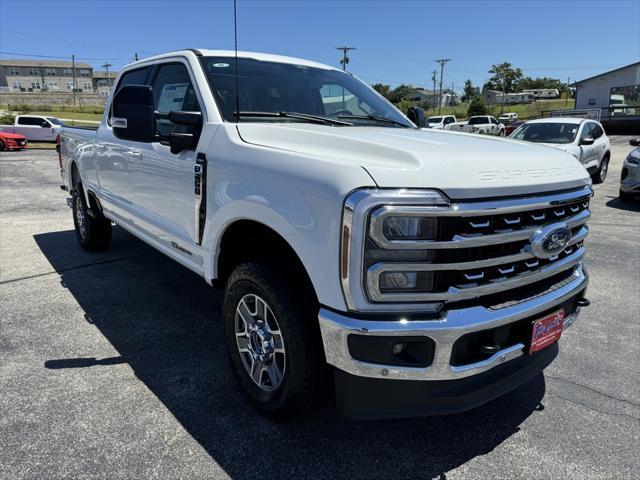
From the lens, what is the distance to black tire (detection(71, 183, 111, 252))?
228 inches

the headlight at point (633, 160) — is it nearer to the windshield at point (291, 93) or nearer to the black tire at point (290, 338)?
the windshield at point (291, 93)

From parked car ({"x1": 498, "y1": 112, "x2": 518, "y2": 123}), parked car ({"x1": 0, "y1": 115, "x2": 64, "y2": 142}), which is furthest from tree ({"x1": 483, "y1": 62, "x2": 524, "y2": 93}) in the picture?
parked car ({"x1": 0, "y1": 115, "x2": 64, "y2": 142})

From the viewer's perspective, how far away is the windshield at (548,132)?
11.7 metres

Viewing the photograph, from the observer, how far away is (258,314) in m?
2.67

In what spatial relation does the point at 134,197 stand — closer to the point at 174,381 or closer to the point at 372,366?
the point at 174,381

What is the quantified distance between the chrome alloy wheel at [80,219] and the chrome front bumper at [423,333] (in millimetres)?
4779

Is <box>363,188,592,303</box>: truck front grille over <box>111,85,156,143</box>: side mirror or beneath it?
beneath

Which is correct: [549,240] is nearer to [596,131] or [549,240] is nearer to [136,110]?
[136,110]

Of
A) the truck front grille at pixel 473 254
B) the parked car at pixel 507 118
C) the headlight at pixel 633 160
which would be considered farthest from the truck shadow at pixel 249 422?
the parked car at pixel 507 118

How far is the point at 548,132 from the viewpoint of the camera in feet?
39.3

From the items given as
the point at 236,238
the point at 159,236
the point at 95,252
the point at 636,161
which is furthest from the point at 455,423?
the point at 636,161

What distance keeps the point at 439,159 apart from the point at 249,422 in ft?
5.60

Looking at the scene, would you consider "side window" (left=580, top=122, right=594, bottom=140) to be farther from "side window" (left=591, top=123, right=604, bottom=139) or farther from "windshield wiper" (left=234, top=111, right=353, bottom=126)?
"windshield wiper" (left=234, top=111, right=353, bottom=126)

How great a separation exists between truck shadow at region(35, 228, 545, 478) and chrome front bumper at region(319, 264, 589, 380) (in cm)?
63
